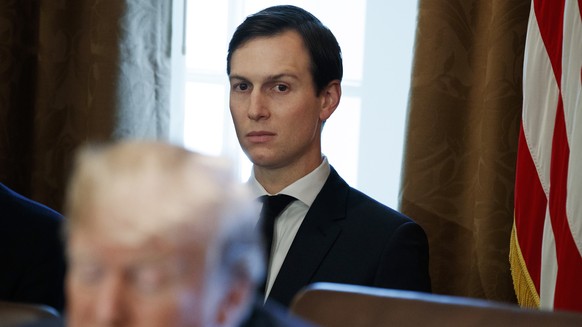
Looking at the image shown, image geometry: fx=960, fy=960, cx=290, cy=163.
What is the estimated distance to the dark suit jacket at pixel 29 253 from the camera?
2.44 m

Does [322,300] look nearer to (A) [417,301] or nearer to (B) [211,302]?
(A) [417,301]

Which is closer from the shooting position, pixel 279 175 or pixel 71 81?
pixel 279 175

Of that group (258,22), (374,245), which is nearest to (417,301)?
(374,245)

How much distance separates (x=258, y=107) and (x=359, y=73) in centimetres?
109

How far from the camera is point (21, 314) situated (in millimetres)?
1573

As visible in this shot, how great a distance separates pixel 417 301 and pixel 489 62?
1.62 metres

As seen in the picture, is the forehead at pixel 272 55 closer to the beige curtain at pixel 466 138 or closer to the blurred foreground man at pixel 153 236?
the beige curtain at pixel 466 138

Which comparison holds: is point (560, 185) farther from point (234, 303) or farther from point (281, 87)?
point (234, 303)

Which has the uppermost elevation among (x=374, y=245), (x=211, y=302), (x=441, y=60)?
(x=441, y=60)

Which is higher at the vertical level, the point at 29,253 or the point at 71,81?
the point at 71,81

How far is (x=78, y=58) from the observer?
359cm

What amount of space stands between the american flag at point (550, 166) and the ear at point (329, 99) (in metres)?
0.59

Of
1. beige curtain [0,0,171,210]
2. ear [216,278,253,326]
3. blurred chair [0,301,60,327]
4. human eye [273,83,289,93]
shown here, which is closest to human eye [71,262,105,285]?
ear [216,278,253,326]

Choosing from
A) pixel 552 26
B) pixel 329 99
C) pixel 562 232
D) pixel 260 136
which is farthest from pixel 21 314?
pixel 552 26
